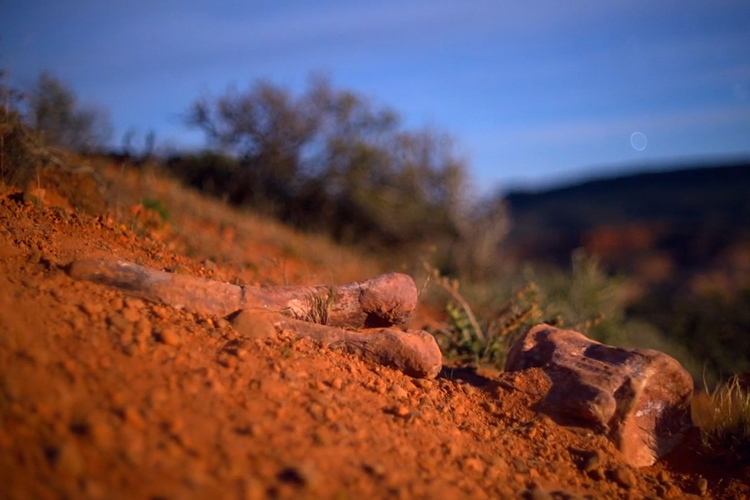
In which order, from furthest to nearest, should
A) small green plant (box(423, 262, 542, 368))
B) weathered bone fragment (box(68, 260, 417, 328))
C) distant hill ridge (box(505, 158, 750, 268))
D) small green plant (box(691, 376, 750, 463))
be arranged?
distant hill ridge (box(505, 158, 750, 268)), small green plant (box(423, 262, 542, 368)), small green plant (box(691, 376, 750, 463)), weathered bone fragment (box(68, 260, 417, 328))

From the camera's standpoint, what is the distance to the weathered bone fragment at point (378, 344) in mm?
4305

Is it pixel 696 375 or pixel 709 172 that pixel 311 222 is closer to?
pixel 696 375

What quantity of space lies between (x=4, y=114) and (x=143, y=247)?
7.24 ft

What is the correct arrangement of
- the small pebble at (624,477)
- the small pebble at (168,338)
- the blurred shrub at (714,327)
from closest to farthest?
the small pebble at (168,338) < the small pebble at (624,477) < the blurred shrub at (714,327)

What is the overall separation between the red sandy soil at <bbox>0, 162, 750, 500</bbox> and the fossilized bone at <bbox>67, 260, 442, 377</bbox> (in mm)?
101

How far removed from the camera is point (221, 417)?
304 centimetres

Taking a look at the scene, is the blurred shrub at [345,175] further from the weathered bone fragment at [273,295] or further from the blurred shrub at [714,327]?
the weathered bone fragment at [273,295]

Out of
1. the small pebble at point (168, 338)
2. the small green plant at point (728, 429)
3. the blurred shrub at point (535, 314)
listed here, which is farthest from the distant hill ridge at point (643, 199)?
the small pebble at point (168, 338)

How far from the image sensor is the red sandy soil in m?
2.58

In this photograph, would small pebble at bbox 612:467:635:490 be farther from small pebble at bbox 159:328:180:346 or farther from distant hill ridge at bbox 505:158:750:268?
distant hill ridge at bbox 505:158:750:268

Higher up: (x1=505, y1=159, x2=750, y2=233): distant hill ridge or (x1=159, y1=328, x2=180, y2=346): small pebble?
(x1=505, y1=159, x2=750, y2=233): distant hill ridge

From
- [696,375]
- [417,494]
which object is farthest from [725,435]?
[696,375]

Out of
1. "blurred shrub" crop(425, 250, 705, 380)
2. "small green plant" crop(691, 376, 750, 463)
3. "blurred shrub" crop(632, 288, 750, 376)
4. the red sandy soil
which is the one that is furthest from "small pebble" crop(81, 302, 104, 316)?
"blurred shrub" crop(632, 288, 750, 376)

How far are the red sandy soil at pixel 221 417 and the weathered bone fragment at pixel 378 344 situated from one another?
86 millimetres
